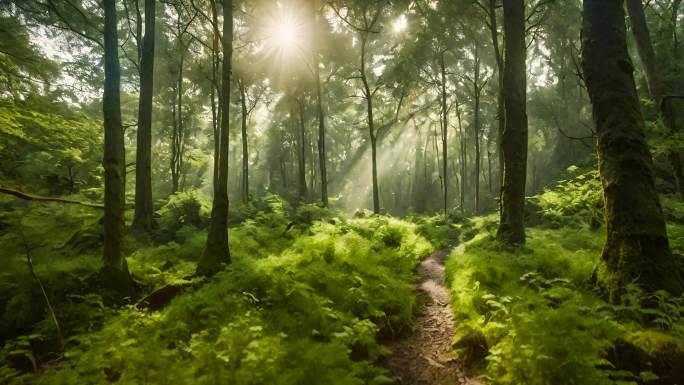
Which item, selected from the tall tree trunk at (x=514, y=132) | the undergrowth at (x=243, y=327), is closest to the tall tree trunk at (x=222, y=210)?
the undergrowth at (x=243, y=327)

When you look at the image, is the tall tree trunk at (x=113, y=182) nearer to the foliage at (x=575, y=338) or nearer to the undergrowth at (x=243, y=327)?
the undergrowth at (x=243, y=327)

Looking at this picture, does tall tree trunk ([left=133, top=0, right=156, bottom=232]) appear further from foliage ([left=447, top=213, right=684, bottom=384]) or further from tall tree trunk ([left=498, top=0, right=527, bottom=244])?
tall tree trunk ([left=498, top=0, right=527, bottom=244])

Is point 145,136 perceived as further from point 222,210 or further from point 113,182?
point 222,210

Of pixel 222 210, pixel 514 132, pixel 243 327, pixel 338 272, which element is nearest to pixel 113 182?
pixel 222 210

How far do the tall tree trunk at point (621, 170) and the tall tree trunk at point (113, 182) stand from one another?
813cm

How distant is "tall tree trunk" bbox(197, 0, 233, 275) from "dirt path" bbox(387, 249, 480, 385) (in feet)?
14.6

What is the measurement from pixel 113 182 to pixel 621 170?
28.2 ft

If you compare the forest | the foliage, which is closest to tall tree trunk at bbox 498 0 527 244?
the forest

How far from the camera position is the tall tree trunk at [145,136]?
12023 mm

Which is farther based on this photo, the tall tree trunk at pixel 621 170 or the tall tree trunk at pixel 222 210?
the tall tree trunk at pixel 222 210

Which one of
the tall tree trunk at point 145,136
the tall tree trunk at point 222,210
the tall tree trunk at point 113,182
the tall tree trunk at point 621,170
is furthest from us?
the tall tree trunk at point 145,136

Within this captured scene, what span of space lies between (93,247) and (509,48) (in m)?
11.7

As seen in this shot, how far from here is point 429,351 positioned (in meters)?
5.21

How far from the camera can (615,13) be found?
5105 mm
